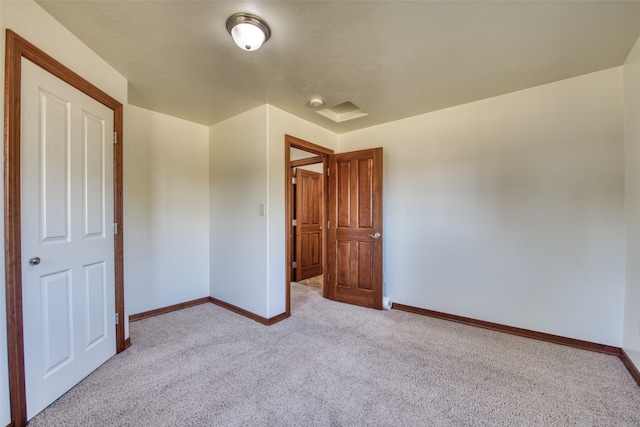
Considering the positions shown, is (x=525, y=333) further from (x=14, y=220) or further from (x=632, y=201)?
(x=14, y=220)

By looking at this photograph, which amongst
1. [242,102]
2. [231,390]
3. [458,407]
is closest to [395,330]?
[458,407]

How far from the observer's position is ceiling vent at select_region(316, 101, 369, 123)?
10.9 feet

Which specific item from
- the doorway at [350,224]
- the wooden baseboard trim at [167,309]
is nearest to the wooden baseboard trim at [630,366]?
the doorway at [350,224]

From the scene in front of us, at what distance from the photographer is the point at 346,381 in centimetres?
198

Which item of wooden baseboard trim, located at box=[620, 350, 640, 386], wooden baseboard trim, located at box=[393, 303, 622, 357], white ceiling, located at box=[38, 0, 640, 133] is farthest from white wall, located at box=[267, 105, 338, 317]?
wooden baseboard trim, located at box=[620, 350, 640, 386]

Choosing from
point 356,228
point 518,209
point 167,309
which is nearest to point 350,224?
point 356,228

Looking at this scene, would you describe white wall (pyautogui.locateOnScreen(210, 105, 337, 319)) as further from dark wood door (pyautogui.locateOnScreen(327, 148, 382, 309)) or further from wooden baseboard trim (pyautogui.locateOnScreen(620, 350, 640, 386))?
wooden baseboard trim (pyautogui.locateOnScreen(620, 350, 640, 386))

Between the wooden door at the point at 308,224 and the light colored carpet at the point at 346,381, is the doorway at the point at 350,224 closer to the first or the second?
the light colored carpet at the point at 346,381

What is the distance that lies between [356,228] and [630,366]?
2591 mm

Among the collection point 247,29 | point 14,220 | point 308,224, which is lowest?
point 308,224

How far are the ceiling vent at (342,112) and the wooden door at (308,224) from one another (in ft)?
5.05

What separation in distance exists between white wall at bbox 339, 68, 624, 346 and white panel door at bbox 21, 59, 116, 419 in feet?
9.65

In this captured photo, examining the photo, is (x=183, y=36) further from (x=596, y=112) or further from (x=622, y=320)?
(x=622, y=320)

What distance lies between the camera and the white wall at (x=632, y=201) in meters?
2.03
